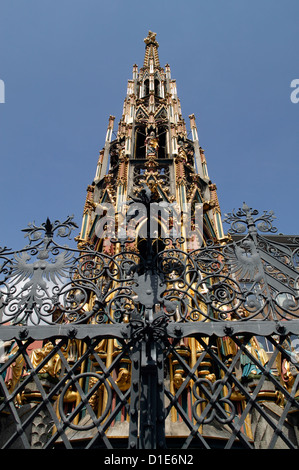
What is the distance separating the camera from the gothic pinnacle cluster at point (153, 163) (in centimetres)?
1059

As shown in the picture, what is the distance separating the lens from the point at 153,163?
1141 centimetres

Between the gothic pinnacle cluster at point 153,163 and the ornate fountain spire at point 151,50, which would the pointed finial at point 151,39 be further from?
the gothic pinnacle cluster at point 153,163

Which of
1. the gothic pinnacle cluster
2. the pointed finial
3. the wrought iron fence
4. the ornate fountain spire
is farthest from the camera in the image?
the pointed finial

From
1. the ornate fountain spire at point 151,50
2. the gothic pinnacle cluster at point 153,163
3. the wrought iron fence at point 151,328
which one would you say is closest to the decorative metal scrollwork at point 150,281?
the wrought iron fence at point 151,328

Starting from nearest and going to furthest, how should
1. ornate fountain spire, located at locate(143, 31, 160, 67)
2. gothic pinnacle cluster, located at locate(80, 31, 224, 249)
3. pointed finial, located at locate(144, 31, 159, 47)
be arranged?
1. gothic pinnacle cluster, located at locate(80, 31, 224, 249)
2. ornate fountain spire, located at locate(143, 31, 160, 67)
3. pointed finial, located at locate(144, 31, 159, 47)

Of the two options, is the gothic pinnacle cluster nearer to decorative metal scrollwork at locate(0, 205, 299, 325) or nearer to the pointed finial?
decorative metal scrollwork at locate(0, 205, 299, 325)

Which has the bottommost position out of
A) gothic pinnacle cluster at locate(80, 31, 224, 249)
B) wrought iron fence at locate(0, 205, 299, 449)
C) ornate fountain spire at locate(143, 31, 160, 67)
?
wrought iron fence at locate(0, 205, 299, 449)

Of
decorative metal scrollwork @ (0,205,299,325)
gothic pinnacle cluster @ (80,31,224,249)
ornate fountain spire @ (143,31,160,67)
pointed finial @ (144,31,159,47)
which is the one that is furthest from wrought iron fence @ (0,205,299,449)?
pointed finial @ (144,31,159,47)

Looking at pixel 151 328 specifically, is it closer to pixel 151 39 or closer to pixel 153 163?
pixel 153 163

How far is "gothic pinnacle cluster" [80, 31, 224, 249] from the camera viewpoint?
1059 centimetres

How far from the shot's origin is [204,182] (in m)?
12.5

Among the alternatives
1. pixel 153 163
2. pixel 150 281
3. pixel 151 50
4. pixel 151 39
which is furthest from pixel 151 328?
pixel 151 39

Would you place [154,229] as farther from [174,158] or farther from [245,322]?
[174,158]

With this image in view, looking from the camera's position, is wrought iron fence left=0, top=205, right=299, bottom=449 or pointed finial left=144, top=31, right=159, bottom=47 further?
pointed finial left=144, top=31, right=159, bottom=47
